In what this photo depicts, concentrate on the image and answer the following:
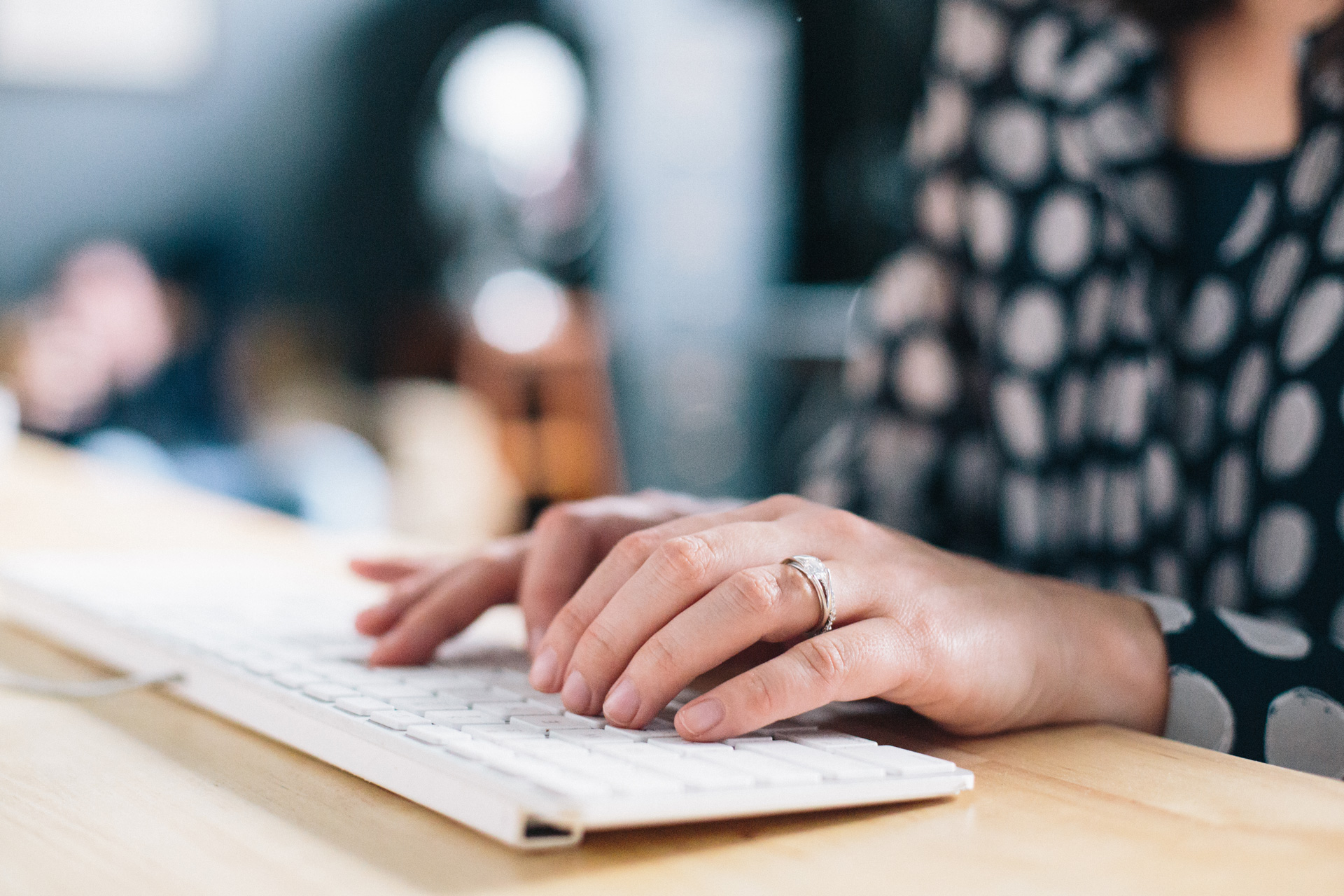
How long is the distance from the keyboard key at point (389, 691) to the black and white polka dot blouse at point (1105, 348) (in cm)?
34

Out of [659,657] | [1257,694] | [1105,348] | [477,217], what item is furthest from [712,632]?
[477,217]

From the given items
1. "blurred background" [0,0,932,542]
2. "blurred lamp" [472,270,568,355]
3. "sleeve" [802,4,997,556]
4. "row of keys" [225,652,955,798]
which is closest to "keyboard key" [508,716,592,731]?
"row of keys" [225,652,955,798]

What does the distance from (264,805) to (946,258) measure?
788 mm

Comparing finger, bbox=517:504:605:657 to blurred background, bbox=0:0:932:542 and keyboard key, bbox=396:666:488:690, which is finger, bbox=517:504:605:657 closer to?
keyboard key, bbox=396:666:488:690

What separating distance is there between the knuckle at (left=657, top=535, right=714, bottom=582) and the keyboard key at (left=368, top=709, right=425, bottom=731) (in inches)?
4.2

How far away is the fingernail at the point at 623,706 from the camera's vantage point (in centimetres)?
44

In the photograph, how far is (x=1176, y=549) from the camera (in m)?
0.84

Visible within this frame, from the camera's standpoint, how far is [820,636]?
0.45 meters

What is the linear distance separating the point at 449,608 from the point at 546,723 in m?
0.15

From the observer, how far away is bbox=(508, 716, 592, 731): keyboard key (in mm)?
427

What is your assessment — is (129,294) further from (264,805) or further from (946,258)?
(264,805)

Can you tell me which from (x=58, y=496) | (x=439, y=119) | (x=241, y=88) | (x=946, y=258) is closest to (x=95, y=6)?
(x=241, y=88)

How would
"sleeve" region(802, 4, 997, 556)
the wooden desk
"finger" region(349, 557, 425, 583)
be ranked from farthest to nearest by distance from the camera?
"sleeve" region(802, 4, 997, 556), "finger" region(349, 557, 425, 583), the wooden desk

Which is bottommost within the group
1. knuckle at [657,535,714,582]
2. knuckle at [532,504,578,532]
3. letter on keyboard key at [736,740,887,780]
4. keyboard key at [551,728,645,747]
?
keyboard key at [551,728,645,747]
